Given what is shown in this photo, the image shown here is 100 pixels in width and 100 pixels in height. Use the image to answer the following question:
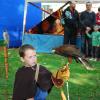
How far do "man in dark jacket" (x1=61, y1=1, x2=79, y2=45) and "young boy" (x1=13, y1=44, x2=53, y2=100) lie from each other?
9805 mm

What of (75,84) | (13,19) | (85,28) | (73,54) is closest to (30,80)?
(73,54)

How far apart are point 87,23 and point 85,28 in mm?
167

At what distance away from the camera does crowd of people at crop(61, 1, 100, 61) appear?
14.1 m

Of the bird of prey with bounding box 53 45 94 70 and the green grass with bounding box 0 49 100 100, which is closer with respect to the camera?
the bird of prey with bounding box 53 45 94 70

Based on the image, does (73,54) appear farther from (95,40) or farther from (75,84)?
(95,40)

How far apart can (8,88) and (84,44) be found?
21.5ft

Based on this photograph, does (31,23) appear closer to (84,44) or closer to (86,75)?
(84,44)

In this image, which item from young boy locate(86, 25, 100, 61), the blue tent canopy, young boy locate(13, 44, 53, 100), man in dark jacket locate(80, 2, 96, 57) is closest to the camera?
young boy locate(13, 44, 53, 100)

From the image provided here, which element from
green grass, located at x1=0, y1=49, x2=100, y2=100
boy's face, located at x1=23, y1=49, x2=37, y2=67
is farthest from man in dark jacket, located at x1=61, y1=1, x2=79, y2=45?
boy's face, located at x1=23, y1=49, x2=37, y2=67

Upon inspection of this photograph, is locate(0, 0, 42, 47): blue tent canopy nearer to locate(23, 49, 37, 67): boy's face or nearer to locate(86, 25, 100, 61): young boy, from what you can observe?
locate(86, 25, 100, 61): young boy

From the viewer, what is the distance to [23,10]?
57.3ft

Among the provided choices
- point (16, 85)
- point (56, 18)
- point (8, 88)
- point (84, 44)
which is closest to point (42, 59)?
point (84, 44)

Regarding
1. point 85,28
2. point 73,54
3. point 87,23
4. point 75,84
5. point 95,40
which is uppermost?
point 73,54

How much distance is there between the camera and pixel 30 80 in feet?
15.5
